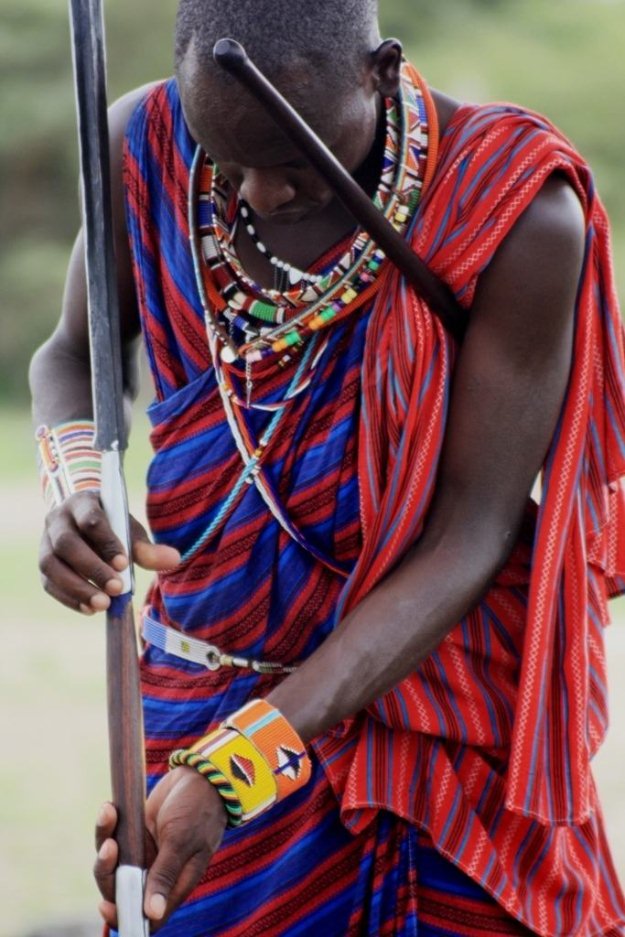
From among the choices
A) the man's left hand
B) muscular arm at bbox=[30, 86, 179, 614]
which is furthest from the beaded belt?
the man's left hand

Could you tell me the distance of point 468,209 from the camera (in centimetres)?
205

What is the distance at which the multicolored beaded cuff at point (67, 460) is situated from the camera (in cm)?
213

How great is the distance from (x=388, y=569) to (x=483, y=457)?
180 mm

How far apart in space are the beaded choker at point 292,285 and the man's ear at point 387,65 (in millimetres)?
65

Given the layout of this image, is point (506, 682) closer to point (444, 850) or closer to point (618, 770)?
point (444, 850)

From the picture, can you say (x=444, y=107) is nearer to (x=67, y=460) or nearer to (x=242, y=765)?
(x=67, y=460)

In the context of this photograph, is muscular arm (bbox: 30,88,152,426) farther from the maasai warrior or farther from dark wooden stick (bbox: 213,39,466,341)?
dark wooden stick (bbox: 213,39,466,341)

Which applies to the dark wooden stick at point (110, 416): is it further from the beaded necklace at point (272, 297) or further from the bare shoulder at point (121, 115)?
the bare shoulder at point (121, 115)

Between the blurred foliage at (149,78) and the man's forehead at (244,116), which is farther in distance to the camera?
the blurred foliage at (149,78)

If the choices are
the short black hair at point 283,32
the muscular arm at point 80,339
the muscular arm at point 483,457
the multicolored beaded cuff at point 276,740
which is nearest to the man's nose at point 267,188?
the short black hair at point 283,32

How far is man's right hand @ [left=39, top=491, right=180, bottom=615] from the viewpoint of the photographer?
6.12 ft

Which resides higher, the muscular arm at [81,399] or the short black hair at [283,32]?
the short black hair at [283,32]

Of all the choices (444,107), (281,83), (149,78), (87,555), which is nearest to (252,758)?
(87,555)

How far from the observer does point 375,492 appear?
2076 mm
